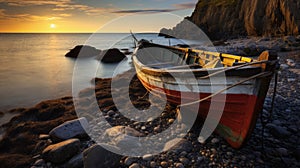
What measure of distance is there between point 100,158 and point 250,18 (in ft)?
143

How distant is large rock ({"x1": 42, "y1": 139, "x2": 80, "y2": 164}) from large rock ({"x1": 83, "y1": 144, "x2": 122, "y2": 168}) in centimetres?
46

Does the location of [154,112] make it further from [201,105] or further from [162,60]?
[162,60]

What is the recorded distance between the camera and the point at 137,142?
5.17m

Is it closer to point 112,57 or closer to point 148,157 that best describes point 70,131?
point 148,157

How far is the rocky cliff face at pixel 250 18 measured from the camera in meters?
30.0

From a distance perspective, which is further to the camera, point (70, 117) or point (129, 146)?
point (70, 117)

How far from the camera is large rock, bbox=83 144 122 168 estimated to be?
4.30 m

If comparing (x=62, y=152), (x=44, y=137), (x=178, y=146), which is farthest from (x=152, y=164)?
(x=44, y=137)

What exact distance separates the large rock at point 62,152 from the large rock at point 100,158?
464 millimetres

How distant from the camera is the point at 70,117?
754 cm

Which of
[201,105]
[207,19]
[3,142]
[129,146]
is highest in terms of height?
[207,19]

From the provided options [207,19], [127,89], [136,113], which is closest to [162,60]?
[127,89]

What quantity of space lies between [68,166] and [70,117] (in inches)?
128

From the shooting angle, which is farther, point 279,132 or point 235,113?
point 279,132
